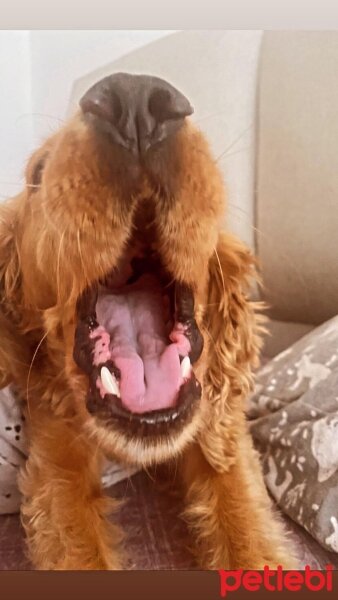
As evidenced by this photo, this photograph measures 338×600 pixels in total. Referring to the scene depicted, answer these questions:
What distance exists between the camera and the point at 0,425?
38.9 inches

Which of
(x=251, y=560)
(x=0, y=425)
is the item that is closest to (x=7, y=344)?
(x=0, y=425)

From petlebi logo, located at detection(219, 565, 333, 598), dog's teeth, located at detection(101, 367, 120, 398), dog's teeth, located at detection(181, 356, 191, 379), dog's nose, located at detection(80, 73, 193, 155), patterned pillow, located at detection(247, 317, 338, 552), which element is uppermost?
dog's nose, located at detection(80, 73, 193, 155)

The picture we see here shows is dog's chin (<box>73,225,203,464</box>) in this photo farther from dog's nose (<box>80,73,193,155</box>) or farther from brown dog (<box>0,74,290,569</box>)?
dog's nose (<box>80,73,193,155</box>)

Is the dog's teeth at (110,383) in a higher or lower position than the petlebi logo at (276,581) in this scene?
higher

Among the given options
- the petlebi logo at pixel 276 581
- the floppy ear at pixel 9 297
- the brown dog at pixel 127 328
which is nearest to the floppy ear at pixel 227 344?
the brown dog at pixel 127 328

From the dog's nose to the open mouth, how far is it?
5.8 inches

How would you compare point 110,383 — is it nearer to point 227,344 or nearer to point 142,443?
point 142,443

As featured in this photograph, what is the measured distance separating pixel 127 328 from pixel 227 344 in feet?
0.47

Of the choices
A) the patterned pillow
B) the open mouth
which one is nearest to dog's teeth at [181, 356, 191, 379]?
the open mouth

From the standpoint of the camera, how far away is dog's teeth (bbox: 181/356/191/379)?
87 cm

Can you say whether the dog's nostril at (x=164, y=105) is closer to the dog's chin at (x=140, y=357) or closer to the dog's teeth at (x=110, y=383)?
the dog's chin at (x=140, y=357)

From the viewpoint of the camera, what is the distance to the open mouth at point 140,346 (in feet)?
2.76

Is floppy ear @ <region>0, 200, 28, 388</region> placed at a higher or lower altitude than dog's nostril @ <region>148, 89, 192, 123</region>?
lower

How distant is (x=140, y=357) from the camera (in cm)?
87
